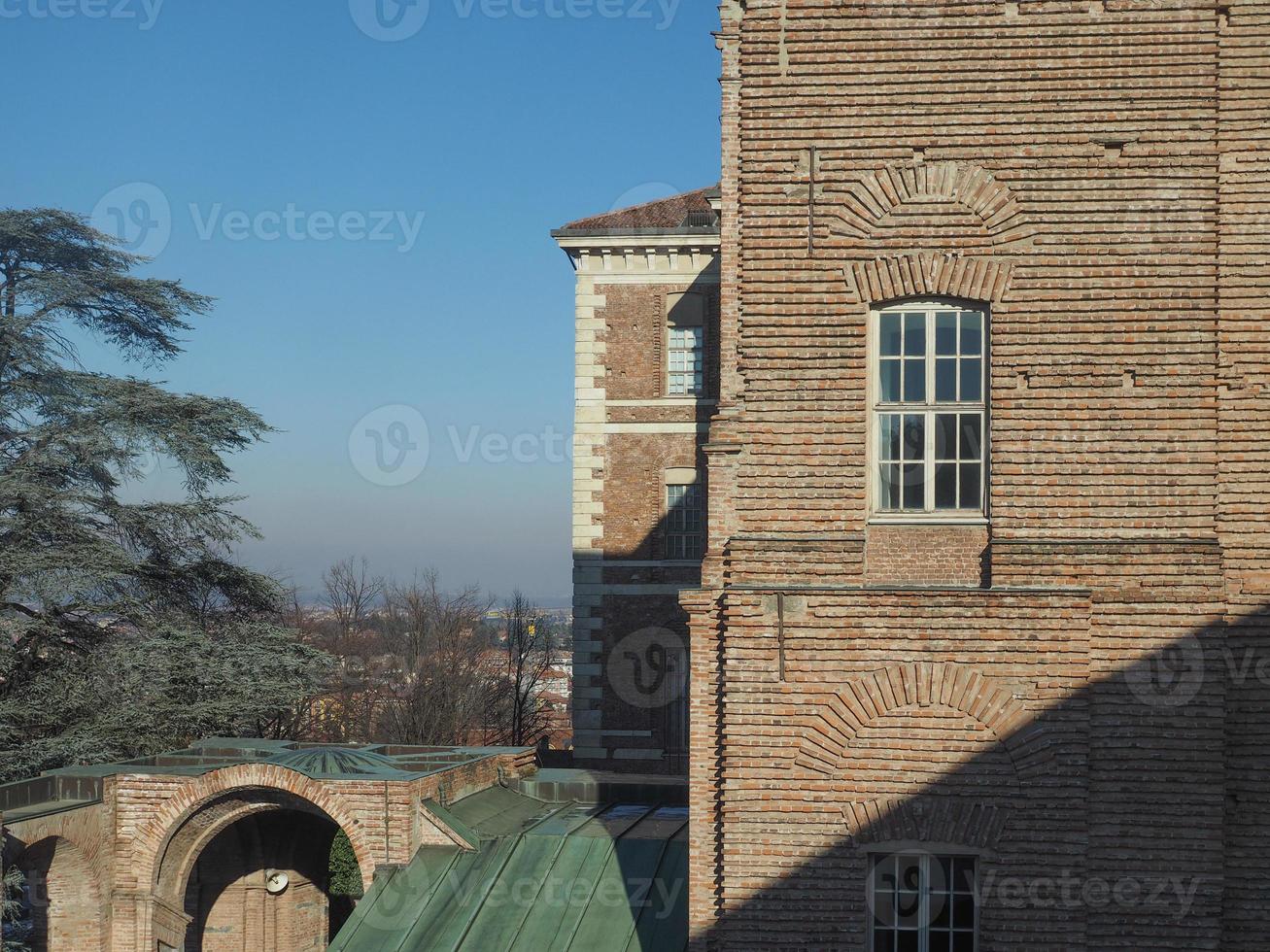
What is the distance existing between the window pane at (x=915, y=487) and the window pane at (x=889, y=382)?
0.54 meters

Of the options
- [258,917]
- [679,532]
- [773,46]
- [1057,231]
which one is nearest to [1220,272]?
[1057,231]

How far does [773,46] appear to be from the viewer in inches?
385

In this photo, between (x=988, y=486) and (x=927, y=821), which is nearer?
(x=927, y=821)

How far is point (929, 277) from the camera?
9.48m

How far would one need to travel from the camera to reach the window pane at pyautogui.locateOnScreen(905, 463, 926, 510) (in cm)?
960

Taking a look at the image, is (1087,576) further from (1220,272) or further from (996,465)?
(1220,272)

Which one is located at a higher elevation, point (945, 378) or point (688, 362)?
point (688, 362)

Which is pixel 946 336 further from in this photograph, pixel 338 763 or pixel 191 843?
pixel 191 843

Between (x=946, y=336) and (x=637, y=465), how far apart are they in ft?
65.6

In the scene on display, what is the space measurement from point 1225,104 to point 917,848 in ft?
19.7

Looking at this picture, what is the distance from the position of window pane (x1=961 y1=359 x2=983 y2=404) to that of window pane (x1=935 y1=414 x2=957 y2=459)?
0.18 m

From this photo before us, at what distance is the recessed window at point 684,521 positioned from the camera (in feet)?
95.3

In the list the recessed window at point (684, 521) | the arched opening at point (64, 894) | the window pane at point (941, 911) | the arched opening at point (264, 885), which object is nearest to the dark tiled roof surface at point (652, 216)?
the recessed window at point (684, 521)

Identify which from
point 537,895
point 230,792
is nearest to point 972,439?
point 537,895
